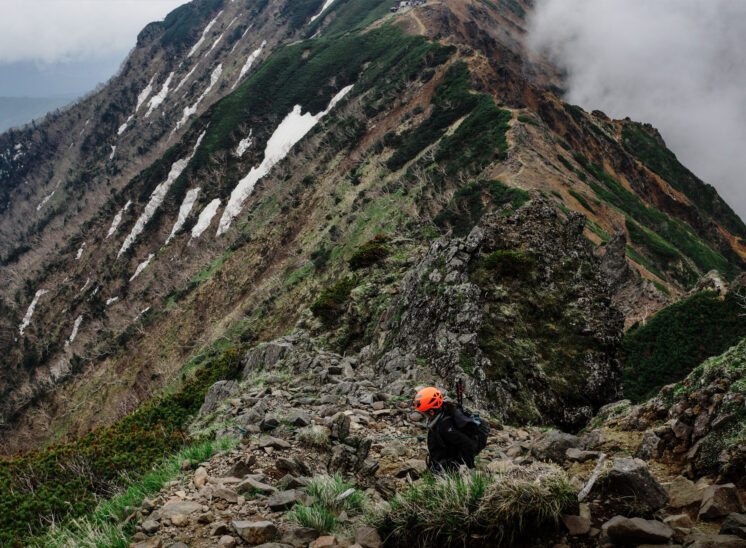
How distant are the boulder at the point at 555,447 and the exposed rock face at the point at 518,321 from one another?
3480mm

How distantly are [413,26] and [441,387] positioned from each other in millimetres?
95632

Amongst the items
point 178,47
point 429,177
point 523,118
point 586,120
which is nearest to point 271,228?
point 429,177

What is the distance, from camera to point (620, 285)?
33000 millimetres

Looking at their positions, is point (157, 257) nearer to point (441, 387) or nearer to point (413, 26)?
point (413, 26)

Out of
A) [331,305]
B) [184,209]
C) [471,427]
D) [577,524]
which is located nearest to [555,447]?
[471,427]

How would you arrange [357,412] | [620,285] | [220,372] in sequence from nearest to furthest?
[357,412] < [220,372] < [620,285]

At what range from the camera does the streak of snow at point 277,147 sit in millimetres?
72675

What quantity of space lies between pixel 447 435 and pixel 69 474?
9.68m

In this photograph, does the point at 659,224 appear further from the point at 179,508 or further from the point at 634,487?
the point at 179,508

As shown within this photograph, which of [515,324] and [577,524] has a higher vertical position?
[577,524]

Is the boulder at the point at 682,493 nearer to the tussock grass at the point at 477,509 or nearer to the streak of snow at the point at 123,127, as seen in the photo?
the tussock grass at the point at 477,509

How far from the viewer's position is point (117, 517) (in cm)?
588

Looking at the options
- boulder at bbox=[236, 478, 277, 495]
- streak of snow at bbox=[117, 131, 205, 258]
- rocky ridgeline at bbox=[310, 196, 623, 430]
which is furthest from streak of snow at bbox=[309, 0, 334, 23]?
boulder at bbox=[236, 478, 277, 495]

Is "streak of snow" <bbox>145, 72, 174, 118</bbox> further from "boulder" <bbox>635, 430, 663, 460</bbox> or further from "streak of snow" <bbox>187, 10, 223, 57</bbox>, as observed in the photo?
"boulder" <bbox>635, 430, 663, 460</bbox>
